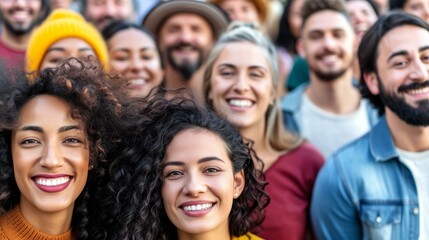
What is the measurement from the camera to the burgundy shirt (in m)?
5.06

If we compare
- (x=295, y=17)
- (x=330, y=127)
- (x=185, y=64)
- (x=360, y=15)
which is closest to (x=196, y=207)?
(x=330, y=127)

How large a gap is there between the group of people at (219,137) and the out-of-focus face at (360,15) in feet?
1.98

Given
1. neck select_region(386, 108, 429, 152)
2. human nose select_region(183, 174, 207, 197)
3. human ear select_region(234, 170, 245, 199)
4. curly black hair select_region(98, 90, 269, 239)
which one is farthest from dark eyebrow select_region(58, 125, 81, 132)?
neck select_region(386, 108, 429, 152)

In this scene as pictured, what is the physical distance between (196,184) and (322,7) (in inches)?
124

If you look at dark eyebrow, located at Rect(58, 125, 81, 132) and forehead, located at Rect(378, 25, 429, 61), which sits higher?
forehead, located at Rect(378, 25, 429, 61)

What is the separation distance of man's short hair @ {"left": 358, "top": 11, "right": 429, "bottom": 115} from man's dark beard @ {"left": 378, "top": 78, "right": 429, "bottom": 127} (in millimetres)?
360

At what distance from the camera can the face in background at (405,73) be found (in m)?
4.92

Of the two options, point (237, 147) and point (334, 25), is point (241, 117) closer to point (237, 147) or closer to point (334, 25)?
point (237, 147)

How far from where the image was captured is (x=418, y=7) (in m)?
6.89

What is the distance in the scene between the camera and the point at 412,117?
491cm

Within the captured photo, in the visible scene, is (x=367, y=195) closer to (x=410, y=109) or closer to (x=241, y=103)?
(x=410, y=109)

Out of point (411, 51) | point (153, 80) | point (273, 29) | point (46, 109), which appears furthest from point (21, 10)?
point (411, 51)

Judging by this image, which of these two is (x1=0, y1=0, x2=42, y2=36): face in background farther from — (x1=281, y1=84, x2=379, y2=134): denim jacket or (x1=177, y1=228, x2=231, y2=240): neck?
(x1=177, y1=228, x2=231, y2=240): neck

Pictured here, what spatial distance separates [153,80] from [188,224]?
2.27 meters
